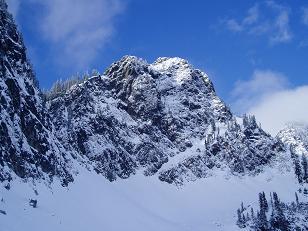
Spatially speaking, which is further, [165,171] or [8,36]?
[165,171]

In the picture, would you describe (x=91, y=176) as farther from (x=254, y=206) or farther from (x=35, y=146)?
(x=254, y=206)

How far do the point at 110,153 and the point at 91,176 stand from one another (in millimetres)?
27185

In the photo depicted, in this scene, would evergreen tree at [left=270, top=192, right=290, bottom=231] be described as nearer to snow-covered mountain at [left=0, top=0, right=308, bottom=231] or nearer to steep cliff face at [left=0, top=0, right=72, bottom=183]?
snow-covered mountain at [left=0, top=0, right=308, bottom=231]

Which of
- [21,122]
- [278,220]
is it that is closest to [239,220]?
[278,220]

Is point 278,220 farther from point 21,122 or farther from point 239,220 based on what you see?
point 21,122

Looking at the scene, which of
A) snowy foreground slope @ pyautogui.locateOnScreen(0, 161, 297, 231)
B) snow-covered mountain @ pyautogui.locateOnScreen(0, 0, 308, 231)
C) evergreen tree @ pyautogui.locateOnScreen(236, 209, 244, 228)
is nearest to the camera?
snowy foreground slope @ pyautogui.locateOnScreen(0, 161, 297, 231)

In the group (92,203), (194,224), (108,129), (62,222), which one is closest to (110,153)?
(108,129)

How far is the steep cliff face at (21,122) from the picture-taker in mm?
99938

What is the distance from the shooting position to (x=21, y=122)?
371 ft

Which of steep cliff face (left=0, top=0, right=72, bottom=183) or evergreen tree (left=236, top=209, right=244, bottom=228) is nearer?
steep cliff face (left=0, top=0, right=72, bottom=183)

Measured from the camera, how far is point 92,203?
129m

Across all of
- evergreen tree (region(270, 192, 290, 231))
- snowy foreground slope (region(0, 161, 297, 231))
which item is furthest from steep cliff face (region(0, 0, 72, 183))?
evergreen tree (region(270, 192, 290, 231))

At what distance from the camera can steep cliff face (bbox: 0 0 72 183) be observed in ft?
328

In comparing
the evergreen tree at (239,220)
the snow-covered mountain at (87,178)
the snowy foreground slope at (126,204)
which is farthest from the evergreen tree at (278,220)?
the evergreen tree at (239,220)
